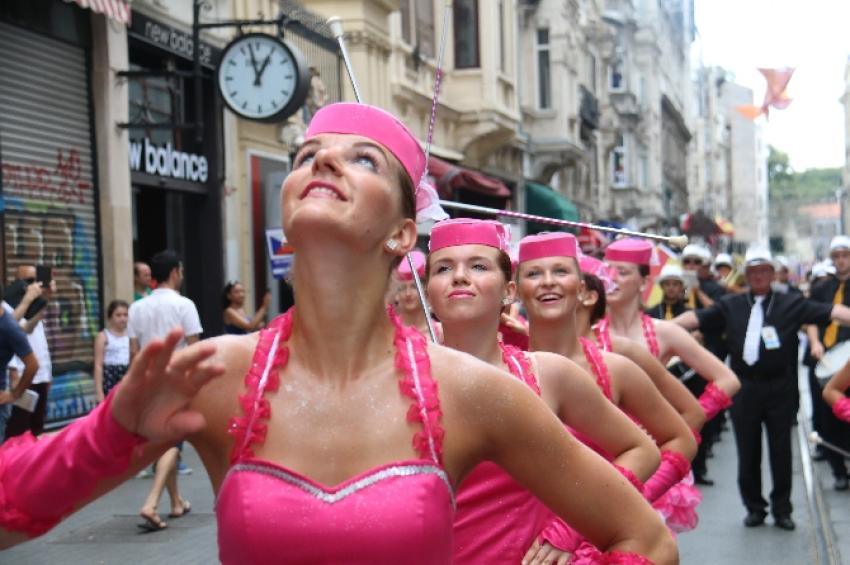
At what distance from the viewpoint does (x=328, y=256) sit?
2719 millimetres

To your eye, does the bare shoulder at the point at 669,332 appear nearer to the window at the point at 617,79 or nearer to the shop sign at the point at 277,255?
the shop sign at the point at 277,255

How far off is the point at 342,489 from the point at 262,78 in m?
13.3

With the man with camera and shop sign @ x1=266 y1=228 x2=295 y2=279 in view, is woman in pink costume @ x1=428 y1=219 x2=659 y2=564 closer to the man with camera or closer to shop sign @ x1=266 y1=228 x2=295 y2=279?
the man with camera

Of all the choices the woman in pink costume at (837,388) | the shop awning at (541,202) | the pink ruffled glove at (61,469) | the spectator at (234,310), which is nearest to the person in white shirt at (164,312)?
the spectator at (234,310)

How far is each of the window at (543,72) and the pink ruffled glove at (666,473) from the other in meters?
30.2

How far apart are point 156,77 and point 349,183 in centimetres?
1296

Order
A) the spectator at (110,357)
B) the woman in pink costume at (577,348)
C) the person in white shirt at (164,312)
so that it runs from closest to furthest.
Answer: the woman in pink costume at (577,348), the person in white shirt at (164,312), the spectator at (110,357)

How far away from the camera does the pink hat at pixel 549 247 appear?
19.5ft

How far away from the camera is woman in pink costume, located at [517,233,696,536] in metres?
5.36

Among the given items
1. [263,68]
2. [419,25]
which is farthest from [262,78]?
[419,25]

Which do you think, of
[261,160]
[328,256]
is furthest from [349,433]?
[261,160]

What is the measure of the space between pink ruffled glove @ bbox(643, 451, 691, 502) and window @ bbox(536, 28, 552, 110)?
99.0 feet

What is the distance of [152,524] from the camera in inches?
383

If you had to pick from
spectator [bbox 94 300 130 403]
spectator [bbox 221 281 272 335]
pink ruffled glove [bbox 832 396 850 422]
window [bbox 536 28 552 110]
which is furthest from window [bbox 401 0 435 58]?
pink ruffled glove [bbox 832 396 850 422]
